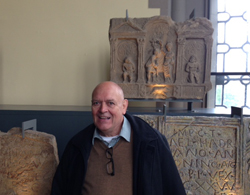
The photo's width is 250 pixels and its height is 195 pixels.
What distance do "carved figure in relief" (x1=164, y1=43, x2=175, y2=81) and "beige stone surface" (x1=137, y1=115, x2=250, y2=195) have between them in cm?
123

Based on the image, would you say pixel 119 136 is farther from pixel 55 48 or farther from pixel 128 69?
pixel 55 48

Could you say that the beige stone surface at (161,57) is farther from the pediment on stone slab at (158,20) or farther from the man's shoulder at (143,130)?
the man's shoulder at (143,130)

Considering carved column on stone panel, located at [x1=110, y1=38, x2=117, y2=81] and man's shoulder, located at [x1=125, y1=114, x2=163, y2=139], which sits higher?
carved column on stone panel, located at [x1=110, y1=38, x2=117, y2=81]

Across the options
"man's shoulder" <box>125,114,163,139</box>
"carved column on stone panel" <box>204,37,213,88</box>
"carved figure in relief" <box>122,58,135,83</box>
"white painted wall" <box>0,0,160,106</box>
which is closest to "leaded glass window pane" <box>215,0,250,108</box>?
"carved column on stone panel" <box>204,37,213,88</box>

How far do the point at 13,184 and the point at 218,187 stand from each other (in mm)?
2443

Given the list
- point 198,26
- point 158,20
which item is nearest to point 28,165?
point 158,20

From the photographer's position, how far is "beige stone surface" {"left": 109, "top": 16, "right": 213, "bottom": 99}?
4.10 m

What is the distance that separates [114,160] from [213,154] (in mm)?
1779

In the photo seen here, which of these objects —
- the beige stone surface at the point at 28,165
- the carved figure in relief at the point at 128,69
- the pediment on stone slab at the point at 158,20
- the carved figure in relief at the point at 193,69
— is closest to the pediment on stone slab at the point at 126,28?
the pediment on stone slab at the point at 158,20

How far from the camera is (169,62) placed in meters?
4.15

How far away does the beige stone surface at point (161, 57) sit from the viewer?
4102 mm

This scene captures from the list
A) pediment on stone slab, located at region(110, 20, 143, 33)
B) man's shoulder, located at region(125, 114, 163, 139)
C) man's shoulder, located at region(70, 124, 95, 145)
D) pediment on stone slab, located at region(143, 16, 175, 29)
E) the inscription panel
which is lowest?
the inscription panel

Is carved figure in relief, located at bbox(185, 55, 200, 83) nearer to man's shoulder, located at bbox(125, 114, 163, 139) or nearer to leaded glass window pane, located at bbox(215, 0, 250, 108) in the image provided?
leaded glass window pane, located at bbox(215, 0, 250, 108)

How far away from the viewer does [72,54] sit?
5.22 meters
